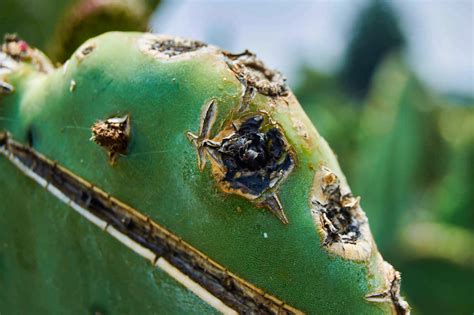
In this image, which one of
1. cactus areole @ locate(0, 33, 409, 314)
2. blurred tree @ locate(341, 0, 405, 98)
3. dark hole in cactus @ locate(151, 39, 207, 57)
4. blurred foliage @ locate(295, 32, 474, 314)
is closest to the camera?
cactus areole @ locate(0, 33, 409, 314)

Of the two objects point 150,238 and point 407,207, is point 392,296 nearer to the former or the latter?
point 150,238

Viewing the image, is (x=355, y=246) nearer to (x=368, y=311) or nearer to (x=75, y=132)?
(x=368, y=311)

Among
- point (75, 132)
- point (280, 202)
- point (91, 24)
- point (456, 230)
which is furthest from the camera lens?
point (456, 230)

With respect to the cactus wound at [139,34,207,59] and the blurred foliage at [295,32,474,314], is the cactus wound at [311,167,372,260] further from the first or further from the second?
the blurred foliage at [295,32,474,314]

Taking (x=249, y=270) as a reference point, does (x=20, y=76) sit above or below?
above

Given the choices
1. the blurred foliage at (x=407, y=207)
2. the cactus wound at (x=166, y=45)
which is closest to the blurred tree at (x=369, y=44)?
the blurred foliage at (x=407, y=207)

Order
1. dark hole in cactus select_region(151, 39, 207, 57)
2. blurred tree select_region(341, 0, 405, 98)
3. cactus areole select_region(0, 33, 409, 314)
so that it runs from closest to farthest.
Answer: cactus areole select_region(0, 33, 409, 314) → dark hole in cactus select_region(151, 39, 207, 57) → blurred tree select_region(341, 0, 405, 98)

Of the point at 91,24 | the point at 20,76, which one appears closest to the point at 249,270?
the point at 20,76

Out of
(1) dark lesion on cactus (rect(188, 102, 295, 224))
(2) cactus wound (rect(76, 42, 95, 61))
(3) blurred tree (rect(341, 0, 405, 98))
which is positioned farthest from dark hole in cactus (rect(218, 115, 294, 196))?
(3) blurred tree (rect(341, 0, 405, 98))
